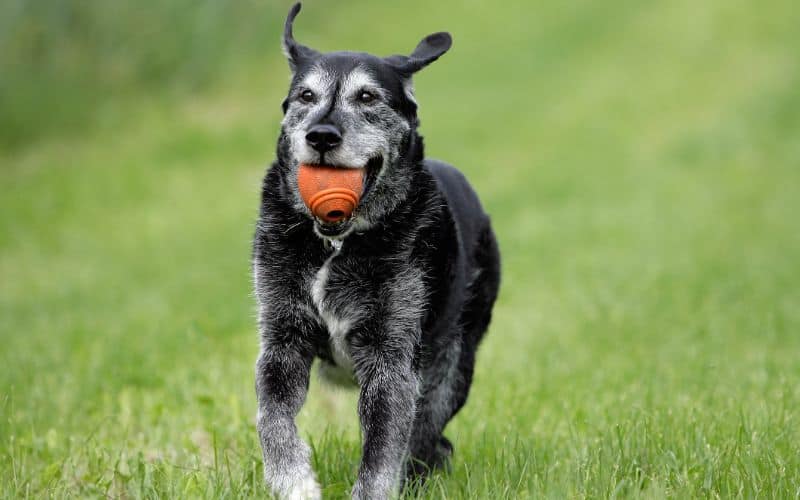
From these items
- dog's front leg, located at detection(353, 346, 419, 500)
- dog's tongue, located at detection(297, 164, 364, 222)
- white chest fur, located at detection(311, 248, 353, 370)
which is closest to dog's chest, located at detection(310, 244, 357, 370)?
white chest fur, located at detection(311, 248, 353, 370)

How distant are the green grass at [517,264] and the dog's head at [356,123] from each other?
87 cm

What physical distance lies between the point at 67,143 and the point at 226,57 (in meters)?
4.97

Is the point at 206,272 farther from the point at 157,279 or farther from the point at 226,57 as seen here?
the point at 226,57

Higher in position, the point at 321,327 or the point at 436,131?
the point at 321,327

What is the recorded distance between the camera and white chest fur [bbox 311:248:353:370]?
178 inches

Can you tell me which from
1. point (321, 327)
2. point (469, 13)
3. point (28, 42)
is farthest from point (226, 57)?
point (321, 327)

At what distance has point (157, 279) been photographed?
12742 mm

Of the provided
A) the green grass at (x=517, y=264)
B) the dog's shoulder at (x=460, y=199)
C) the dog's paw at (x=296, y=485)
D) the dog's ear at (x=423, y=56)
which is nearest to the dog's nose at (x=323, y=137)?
the dog's ear at (x=423, y=56)

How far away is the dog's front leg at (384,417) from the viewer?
168 inches

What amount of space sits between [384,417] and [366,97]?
1380 millimetres

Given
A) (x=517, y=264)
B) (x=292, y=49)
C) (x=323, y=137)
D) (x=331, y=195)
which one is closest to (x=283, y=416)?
(x=331, y=195)

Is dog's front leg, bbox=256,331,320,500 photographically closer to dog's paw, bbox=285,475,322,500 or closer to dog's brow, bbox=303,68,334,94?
dog's paw, bbox=285,475,322,500

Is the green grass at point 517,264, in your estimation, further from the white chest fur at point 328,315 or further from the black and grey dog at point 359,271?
the white chest fur at point 328,315

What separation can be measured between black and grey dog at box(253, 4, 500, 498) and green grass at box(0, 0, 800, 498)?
28cm
